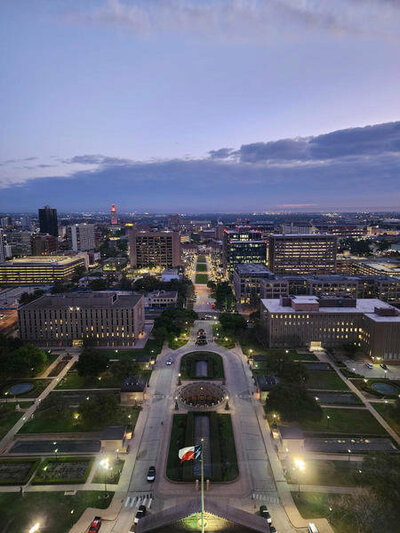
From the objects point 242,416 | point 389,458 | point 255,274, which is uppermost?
point 255,274

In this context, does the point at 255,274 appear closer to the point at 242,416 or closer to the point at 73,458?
the point at 242,416

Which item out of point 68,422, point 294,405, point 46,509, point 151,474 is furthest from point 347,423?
point 68,422

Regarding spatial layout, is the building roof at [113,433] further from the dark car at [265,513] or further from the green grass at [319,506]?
the green grass at [319,506]

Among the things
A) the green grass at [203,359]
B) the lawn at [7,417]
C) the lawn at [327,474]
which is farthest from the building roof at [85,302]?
the lawn at [327,474]

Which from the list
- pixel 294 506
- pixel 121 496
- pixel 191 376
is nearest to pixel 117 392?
pixel 191 376

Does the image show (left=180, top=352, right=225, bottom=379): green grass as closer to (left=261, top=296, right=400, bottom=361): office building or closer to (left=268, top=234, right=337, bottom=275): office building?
(left=261, top=296, right=400, bottom=361): office building

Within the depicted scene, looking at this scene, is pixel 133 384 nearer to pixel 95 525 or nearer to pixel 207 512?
pixel 95 525
